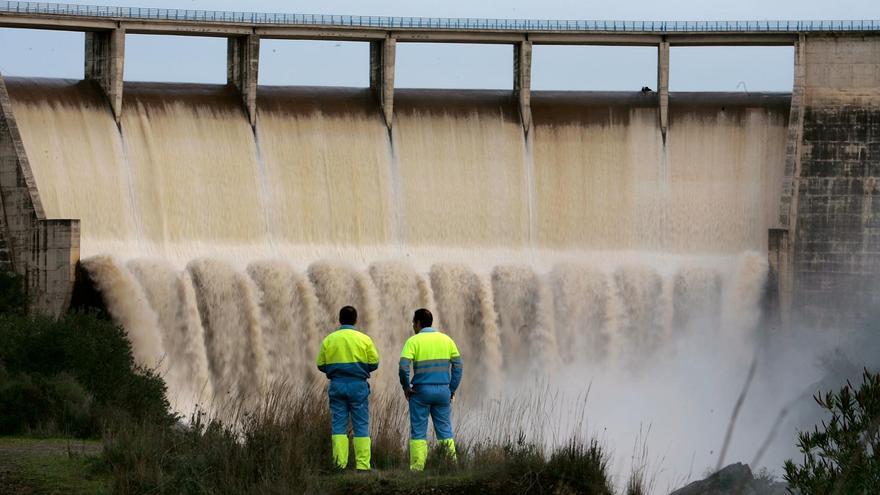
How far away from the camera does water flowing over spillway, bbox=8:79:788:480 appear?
3478 cm

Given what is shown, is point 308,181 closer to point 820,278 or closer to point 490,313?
point 490,313

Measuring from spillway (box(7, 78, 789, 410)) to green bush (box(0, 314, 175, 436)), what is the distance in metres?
5.59

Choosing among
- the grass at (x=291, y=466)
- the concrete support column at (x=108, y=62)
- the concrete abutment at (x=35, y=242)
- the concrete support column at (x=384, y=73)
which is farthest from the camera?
the concrete support column at (x=384, y=73)

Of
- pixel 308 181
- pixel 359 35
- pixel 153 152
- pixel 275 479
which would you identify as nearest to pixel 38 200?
pixel 153 152

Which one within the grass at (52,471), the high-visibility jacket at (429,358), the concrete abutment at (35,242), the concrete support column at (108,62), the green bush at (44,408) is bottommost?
the grass at (52,471)

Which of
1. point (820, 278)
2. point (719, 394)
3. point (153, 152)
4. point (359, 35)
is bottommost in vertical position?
point (719, 394)

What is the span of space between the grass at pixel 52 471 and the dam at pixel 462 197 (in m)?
17.8

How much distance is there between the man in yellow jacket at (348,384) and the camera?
48.5ft

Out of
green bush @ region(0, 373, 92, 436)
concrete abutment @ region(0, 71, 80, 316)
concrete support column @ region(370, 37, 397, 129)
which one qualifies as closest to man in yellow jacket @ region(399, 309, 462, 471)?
green bush @ region(0, 373, 92, 436)

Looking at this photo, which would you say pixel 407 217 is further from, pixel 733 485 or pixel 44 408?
pixel 733 485

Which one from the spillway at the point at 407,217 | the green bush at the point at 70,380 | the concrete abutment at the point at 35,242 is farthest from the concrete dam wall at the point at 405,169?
the green bush at the point at 70,380

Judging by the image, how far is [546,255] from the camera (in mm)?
39094

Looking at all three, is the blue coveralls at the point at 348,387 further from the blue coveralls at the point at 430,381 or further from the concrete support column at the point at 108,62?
the concrete support column at the point at 108,62

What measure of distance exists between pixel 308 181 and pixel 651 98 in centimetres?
912
